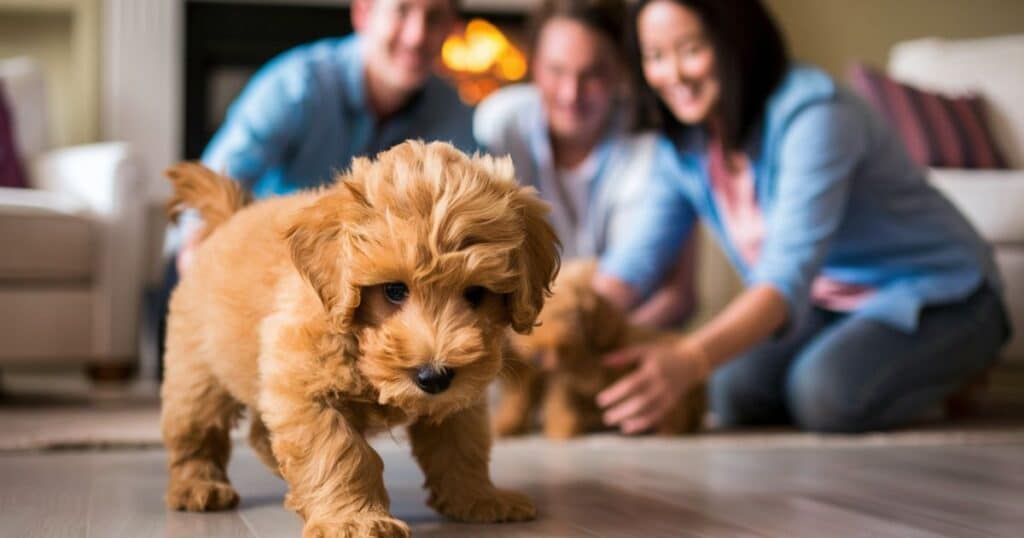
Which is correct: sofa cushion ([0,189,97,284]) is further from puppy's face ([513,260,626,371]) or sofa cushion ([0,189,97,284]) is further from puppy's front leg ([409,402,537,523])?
puppy's front leg ([409,402,537,523])

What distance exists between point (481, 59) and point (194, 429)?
5.40 meters

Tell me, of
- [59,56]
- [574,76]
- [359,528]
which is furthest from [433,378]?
[59,56]

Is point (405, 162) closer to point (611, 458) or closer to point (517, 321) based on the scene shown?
point (517, 321)

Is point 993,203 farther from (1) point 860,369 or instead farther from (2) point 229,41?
(2) point 229,41

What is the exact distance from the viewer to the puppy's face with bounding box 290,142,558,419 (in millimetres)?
1288

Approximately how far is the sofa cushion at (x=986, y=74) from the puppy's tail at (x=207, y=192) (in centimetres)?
359

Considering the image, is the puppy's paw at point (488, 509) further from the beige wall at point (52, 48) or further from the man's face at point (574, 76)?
the beige wall at point (52, 48)

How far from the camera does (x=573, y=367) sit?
271 cm

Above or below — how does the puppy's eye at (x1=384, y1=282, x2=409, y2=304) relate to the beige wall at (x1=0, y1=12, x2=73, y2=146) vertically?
below

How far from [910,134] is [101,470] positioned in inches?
127

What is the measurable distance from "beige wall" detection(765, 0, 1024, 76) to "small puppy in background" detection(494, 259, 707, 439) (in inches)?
155

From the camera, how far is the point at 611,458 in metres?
2.40

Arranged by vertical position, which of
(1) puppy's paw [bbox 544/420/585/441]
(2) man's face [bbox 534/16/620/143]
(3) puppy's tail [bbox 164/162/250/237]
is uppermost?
(2) man's face [bbox 534/16/620/143]

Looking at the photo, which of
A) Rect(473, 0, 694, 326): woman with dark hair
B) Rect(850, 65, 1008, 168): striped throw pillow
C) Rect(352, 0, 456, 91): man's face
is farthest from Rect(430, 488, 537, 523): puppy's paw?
Rect(850, 65, 1008, 168): striped throw pillow
